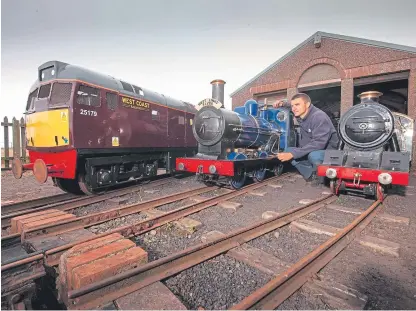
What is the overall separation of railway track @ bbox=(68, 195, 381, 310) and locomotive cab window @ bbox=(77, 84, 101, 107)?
446 cm

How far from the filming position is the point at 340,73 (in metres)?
13.3

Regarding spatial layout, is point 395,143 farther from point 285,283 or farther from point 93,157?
point 93,157

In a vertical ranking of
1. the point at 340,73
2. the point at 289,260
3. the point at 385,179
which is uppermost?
the point at 340,73

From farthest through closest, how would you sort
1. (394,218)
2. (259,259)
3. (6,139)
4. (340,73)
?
(340,73) < (6,139) < (394,218) < (259,259)

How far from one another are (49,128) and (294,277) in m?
5.72

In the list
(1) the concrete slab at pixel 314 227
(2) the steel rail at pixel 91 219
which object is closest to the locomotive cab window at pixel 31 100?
(2) the steel rail at pixel 91 219

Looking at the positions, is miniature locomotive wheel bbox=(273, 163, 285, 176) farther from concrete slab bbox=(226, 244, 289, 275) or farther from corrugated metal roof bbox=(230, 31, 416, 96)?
corrugated metal roof bbox=(230, 31, 416, 96)

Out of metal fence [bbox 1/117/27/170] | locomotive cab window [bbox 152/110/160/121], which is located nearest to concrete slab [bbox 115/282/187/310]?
locomotive cab window [bbox 152/110/160/121]

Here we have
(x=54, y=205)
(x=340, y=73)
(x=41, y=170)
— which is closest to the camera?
(x=54, y=205)

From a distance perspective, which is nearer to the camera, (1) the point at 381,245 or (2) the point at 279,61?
(1) the point at 381,245

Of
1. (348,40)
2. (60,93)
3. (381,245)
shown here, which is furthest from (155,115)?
(348,40)

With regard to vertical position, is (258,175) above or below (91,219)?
above

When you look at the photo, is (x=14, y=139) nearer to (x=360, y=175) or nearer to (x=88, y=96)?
(x=88, y=96)

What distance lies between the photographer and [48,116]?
18.1ft
